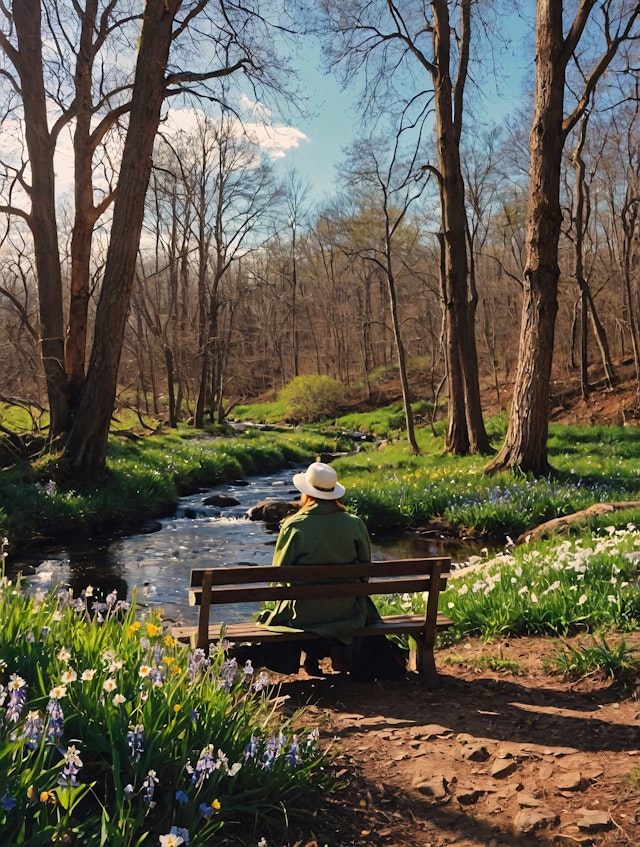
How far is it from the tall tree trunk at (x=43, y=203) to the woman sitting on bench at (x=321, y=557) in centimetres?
941

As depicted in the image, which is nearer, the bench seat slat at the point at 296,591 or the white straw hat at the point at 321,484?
the bench seat slat at the point at 296,591

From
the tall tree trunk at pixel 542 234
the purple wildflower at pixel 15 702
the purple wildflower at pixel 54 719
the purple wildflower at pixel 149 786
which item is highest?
the tall tree trunk at pixel 542 234

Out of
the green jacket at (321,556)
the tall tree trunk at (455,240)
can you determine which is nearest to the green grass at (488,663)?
the green jacket at (321,556)

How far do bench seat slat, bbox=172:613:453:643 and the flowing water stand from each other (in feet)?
8.77

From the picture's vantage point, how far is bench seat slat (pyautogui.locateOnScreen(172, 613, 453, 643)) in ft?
14.8

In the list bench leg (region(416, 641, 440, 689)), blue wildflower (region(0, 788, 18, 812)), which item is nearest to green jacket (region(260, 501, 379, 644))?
bench leg (region(416, 641, 440, 689))

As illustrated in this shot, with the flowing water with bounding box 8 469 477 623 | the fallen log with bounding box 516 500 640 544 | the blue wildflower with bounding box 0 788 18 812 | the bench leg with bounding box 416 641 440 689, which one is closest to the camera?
the blue wildflower with bounding box 0 788 18 812

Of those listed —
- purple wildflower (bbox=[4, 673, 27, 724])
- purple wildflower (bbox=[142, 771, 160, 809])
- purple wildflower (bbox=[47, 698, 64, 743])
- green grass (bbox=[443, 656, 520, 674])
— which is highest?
purple wildflower (bbox=[4, 673, 27, 724])

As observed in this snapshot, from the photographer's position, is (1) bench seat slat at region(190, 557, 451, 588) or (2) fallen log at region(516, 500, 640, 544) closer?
(1) bench seat slat at region(190, 557, 451, 588)

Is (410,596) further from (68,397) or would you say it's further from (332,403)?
(332,403)

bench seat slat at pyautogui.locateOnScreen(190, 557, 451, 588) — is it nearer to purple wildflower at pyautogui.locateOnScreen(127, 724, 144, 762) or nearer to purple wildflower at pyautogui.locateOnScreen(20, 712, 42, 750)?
purple wildflower at pyautogui.locateOnScreen(127, 724, 144, 762)

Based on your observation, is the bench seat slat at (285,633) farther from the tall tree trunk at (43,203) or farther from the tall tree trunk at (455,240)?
the tall tree trunk at (455,240)

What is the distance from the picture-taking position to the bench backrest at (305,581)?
4328mm

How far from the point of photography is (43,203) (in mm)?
13586
